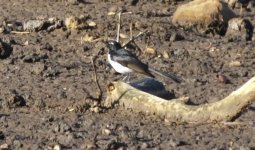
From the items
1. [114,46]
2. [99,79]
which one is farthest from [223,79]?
[99,79]

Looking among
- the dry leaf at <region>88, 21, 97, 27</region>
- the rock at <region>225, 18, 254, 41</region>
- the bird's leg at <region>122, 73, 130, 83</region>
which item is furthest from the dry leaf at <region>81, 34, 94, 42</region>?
the rock at <region>225, 18, 254, 41</region>

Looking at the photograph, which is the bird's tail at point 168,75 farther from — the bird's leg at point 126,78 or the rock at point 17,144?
the rock at point 17,144

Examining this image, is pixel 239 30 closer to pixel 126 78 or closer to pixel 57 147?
pixel 126 78

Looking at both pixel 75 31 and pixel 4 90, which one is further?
pixel 75 31

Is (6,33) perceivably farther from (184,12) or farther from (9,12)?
(184,12)

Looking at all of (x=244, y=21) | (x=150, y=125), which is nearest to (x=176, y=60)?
(x=244, y=21)

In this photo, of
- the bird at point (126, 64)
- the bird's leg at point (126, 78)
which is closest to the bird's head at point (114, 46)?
the bird at point (126, 64)
